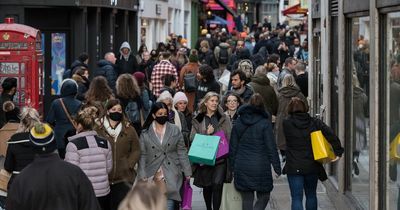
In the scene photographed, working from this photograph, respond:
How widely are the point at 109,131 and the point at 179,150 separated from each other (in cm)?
85

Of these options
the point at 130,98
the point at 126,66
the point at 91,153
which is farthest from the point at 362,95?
the point at 126,66

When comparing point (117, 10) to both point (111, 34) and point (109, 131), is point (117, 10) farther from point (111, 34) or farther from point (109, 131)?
point (109, 131)

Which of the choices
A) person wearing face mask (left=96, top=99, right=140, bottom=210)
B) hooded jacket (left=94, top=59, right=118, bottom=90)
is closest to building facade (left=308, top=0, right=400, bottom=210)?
person wearing face mask (left=96, top=99, right=140, bottom=210)

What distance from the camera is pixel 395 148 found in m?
10.7

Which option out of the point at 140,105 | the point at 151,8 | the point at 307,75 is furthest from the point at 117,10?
the point at 140,105

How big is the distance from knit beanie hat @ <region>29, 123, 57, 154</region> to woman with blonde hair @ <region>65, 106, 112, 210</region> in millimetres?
1992

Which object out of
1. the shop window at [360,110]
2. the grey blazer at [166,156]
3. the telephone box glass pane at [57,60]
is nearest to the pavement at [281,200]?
the shop window at [360,110]

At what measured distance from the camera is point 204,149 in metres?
12.6

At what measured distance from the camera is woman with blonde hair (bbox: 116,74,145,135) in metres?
15.1

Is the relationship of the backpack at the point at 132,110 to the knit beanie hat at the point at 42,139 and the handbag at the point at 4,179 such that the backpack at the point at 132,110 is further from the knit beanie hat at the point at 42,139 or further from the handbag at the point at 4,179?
the knit beanie hat at the point at 42,139

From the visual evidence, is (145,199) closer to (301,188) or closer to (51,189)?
(51,189)

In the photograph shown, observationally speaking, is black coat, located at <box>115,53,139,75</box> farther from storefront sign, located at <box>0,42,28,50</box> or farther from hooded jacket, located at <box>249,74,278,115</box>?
hooded jacket, located at <box>249,74,278,115</box>

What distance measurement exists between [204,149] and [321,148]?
1.36 m

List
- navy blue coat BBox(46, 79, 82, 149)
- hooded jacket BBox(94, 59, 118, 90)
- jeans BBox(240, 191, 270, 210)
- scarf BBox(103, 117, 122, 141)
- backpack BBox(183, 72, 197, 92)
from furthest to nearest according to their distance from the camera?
hooded jacket BBox(94, 59, 118, 90) < backpack BBox(183, 72, 197, 92) < navy blue coat BBox(46, 79, 82, 149) < jeans BBox(240, 191, 270, 210) < scarf BBox(103, 117, 122, 141)
